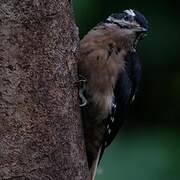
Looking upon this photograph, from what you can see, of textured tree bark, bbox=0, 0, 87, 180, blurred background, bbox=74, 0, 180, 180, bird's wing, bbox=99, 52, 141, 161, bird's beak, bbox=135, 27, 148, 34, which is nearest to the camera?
textured tree bark, bbox=0, 0, 87, 180

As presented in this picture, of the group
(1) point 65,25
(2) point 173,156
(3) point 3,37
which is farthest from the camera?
(2) point 173,156

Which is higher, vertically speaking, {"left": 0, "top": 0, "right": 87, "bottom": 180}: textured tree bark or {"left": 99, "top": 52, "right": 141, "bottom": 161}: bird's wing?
{"left": 0, "top": 0, "right": 87, "bottom": 180}: textured tree bark

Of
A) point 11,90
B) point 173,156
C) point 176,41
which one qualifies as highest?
point 11,90

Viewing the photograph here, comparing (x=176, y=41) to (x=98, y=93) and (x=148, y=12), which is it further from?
(x=98, y=93)

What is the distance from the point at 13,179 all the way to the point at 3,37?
1.72 feet

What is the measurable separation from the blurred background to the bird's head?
3.15ft

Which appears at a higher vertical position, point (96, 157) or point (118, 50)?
point (118, 50)

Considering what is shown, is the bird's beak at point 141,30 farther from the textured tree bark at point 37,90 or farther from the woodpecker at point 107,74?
the textured tree bark at point 37,90

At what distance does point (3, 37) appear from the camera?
8.93 feet

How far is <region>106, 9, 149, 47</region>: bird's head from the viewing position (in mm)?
3451

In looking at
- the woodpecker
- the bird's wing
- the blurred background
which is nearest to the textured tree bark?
the woodpecker

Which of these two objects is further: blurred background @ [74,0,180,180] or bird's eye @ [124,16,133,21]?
blurred background @ [74,0,180,180]

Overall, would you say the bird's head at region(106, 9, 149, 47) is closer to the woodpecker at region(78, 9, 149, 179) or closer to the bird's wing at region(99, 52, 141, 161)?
the woodpecker at region(78, 9, 149, 179)

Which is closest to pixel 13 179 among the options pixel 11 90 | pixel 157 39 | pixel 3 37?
pixel 11 90
